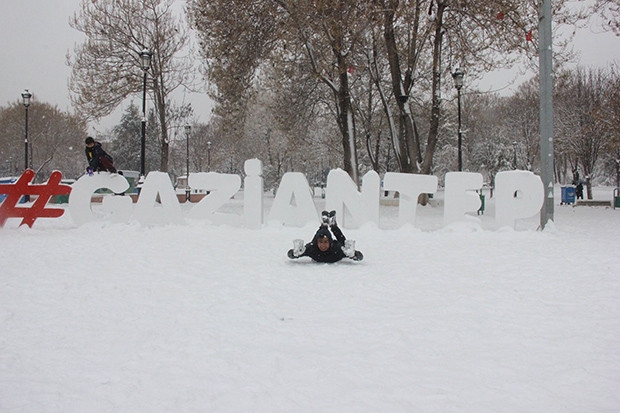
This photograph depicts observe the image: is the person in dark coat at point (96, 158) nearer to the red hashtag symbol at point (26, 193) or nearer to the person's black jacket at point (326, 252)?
the red hashtag symbol at point (26, 193)

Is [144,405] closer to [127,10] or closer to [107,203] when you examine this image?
[107,203]

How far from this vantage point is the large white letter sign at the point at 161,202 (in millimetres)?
10820

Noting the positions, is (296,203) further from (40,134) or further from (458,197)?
(40,134)

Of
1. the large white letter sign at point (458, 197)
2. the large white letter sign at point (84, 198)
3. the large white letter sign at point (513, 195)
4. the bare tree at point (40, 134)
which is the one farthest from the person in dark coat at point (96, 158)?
the bare tree at point (40, 134)

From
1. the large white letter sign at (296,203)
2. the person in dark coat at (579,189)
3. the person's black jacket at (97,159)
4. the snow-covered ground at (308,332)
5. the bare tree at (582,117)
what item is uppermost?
the bare tree at (582,117)

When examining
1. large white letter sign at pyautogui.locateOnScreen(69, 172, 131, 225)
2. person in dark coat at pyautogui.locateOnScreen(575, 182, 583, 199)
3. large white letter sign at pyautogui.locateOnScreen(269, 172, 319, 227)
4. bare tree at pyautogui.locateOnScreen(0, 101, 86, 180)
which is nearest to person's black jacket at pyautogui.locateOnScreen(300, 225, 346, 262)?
large white letter sign at pyautogui.locateOnScreen(269, 172, 319, 227)

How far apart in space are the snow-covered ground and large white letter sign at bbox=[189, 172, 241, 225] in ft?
11.0

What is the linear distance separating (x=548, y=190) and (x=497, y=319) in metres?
7.34

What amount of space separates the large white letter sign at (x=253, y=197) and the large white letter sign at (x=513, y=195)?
579cm

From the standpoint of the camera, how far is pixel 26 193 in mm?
10789

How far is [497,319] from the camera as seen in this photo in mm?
4188

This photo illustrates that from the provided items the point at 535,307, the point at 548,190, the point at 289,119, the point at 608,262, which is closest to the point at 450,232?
the point at 548,190

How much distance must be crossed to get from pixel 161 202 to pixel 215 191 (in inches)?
56.0

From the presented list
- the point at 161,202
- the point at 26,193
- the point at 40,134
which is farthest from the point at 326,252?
the point at 40,134
